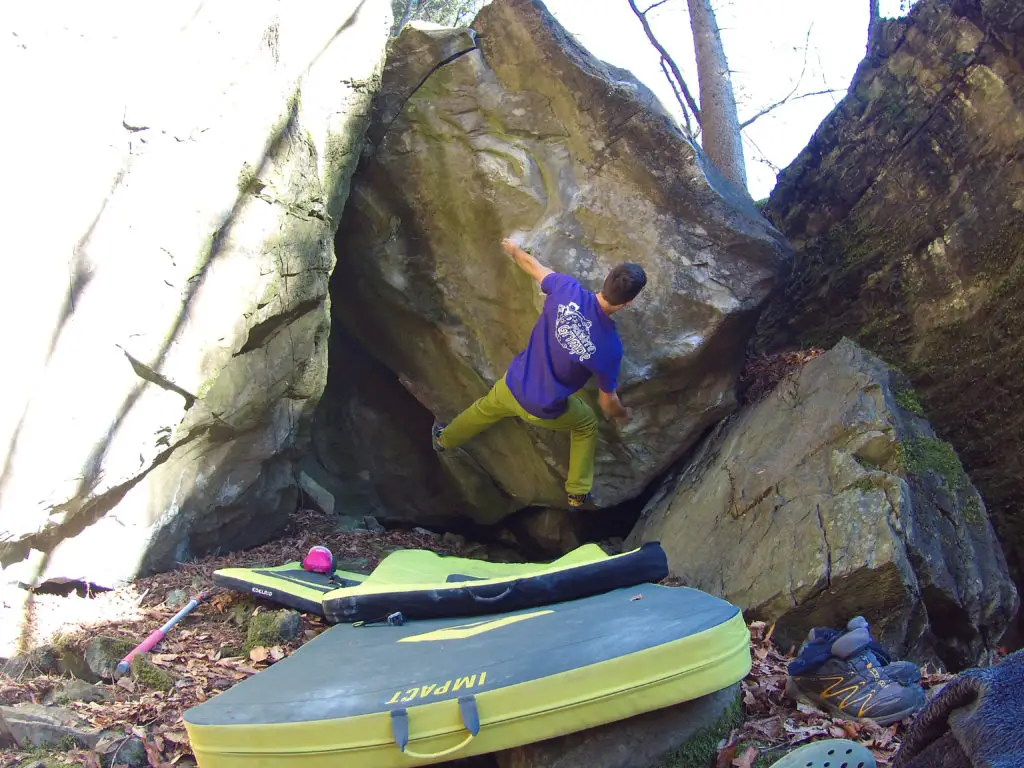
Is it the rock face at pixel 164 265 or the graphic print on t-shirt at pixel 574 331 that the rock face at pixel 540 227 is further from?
the graphic print on t-shirt at pixel 574 331

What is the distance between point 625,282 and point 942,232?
2.57m

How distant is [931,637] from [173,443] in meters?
4.98

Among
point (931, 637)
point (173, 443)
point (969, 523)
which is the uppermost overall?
point (173, 443)

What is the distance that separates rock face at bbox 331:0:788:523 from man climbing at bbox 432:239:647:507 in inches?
14.2

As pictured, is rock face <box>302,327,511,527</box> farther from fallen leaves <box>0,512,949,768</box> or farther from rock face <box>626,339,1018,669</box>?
rock face <box>626,339,1018,669</box>

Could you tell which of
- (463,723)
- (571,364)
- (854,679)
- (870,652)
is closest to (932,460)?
(870,652)

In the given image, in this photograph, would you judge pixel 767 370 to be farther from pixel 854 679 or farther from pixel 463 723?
pixel 463 723

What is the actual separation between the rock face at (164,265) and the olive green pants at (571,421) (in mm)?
1536

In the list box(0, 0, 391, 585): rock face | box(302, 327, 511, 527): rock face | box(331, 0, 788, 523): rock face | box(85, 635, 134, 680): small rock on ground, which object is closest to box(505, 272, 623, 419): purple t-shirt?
box(331, 0, 788, 523): rock face

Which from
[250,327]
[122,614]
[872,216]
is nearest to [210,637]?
[122,614]

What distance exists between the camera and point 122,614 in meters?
4.25

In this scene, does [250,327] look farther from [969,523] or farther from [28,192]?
[969,523]

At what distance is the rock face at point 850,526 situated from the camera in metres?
4.02

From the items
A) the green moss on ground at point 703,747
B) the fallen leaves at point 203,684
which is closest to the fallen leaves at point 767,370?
the fallen leaves at point 203,684
